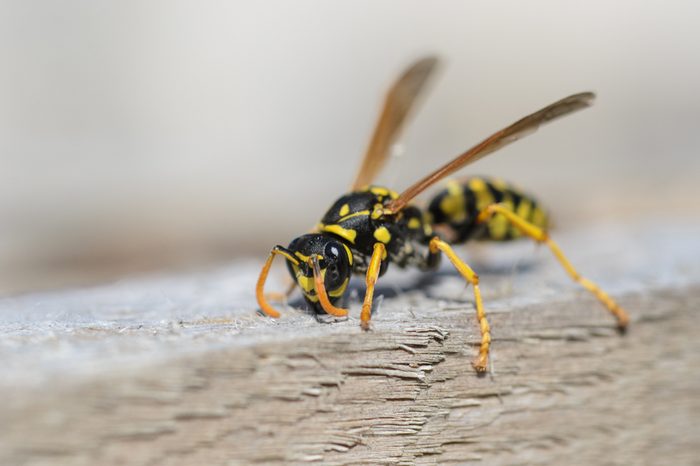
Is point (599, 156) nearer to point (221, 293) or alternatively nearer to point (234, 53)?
point (234, 53)

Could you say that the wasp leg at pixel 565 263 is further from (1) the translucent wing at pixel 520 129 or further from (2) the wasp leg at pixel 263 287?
(2) the wasp leg at pixel 263 287

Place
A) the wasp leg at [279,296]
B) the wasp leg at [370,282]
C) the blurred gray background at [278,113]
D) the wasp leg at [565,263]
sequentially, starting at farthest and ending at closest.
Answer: the blurred gray background at [278,113]
the wasp leg at [279,296]
the wasp leg at [565,263]
the wasp leg at [370,282]

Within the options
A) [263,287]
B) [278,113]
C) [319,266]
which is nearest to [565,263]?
[319,266]

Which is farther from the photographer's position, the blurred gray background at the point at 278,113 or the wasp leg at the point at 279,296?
the blurred gray background at the point at 278,113

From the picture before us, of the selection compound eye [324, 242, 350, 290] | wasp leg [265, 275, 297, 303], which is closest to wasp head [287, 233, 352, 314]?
compound eye [324, 242, 350, 290]

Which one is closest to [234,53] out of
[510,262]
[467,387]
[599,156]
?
[599,156]

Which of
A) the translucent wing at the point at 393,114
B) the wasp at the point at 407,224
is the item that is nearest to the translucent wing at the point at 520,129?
the wasp at the point at 407,224
